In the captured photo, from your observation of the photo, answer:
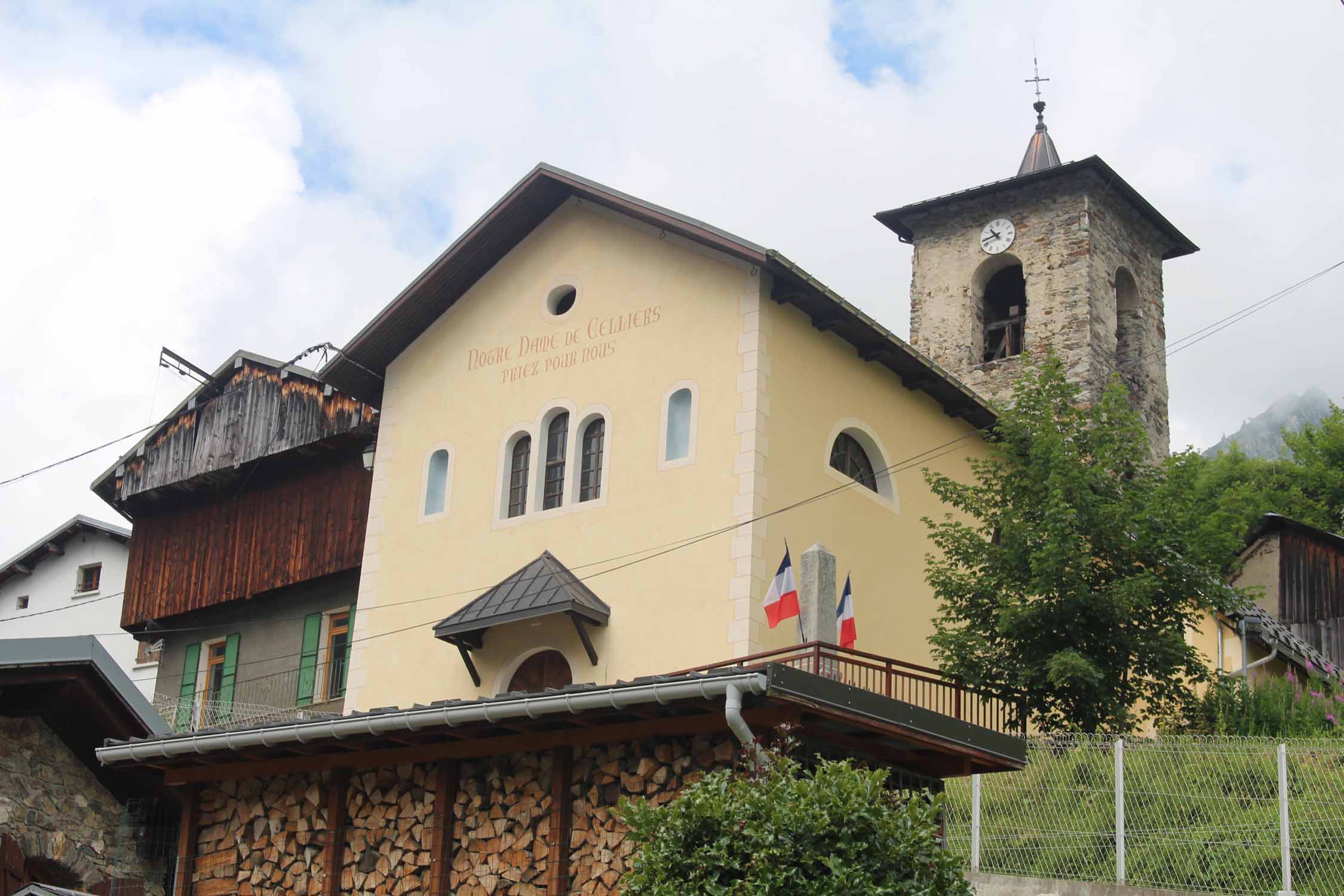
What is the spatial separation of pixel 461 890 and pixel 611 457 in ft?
29.9

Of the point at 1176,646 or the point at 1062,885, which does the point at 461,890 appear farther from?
the point at 1176,646

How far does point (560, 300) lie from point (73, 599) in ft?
60.7

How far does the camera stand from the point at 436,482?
2222 centimetres

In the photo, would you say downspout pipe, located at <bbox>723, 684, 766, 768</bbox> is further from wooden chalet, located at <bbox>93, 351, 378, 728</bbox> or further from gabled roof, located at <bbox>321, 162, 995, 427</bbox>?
wooden chalet, located at <bbox>93, 351, 378, 728</bbox>

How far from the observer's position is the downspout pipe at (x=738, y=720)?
9.93 meters

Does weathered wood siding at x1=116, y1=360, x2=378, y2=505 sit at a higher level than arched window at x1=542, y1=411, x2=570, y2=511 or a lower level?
higher

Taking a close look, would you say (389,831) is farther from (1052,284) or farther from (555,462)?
(1052,284)

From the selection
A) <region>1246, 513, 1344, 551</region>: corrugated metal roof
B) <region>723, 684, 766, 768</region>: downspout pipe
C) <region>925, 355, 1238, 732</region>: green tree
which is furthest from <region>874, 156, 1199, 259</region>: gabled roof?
<region>723, 684, 766, 768</region>: downspout pipe

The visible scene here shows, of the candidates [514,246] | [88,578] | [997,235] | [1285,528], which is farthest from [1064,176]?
[88,578]

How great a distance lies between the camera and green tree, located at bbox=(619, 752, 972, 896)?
901cm

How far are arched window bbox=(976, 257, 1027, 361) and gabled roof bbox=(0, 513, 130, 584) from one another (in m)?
17.8

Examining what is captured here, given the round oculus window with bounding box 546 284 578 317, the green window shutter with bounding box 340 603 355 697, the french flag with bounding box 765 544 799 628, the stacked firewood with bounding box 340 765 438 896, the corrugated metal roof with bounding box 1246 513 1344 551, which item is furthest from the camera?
the corrugated metal roof with bounding box 1246 513 1344 551

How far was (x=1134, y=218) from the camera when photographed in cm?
3381

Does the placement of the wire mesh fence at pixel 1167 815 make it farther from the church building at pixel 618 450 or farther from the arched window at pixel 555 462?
the arched window at pixel 555 462
